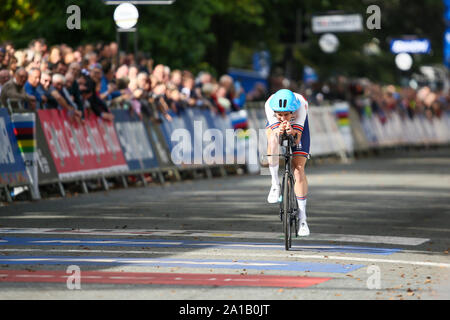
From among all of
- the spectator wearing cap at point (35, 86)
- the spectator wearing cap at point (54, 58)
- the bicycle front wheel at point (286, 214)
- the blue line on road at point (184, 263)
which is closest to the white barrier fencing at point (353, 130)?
the spectator wearing cap at point (54, 58)

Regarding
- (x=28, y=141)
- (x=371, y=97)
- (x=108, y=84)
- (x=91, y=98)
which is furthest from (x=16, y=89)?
(x=371, y=97)

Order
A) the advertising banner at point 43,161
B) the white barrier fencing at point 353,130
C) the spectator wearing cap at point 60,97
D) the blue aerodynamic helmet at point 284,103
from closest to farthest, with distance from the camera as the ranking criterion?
the blue aerodynamic helmet at point 284,103, the advertising banner at point 43,161, the spectator wearing cap at point 60,97, the white barrier fencing at point 353,130

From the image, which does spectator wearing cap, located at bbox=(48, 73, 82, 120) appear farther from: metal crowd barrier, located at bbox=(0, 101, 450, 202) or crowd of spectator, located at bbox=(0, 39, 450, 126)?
metal crowd barrier, located at bbox=(0, 101, 450, 202)

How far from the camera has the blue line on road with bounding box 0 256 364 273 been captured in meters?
11.1

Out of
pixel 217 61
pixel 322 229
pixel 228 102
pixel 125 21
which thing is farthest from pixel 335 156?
pixel 322 229

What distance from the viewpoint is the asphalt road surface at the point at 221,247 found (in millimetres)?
9758

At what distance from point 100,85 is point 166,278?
13155mm

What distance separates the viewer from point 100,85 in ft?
75.9

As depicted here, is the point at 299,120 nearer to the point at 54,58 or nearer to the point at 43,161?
the point at 43,161

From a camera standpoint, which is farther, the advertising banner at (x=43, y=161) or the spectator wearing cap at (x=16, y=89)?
the advertising banner at (x=43, y=161)

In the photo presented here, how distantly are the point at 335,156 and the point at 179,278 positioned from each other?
26812mm

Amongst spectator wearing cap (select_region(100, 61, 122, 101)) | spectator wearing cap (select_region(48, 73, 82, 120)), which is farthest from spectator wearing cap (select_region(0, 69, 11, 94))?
spectator wearing cap (select_region(100, 61, 122, 101))

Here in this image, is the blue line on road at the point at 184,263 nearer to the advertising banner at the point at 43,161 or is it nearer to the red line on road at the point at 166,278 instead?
the red line on road at the point at 166,278

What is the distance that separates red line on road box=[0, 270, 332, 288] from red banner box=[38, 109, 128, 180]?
981 centimetres
